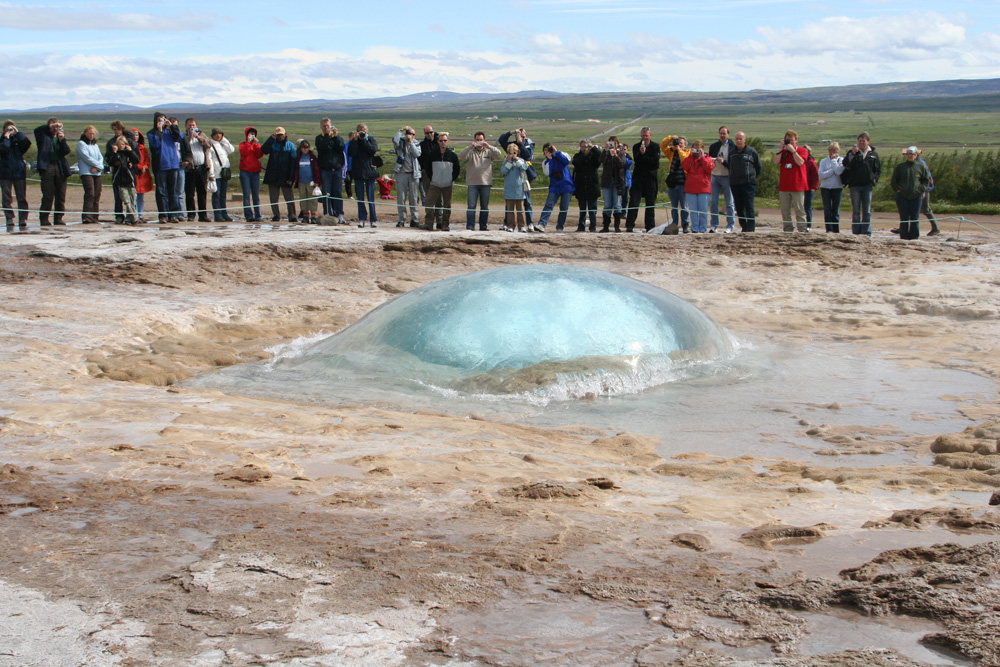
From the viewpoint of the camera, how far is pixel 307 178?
13.6 metres

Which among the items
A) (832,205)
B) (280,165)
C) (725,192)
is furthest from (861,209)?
(280,165)

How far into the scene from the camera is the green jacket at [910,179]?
1291 cm

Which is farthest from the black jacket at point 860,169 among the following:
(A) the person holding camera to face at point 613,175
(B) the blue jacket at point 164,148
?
(B) the blue jacket at point 164,148

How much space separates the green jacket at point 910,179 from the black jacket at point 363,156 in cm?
757

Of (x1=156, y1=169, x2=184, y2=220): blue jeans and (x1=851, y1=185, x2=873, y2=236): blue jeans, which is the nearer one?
(x1=851, y1=185, x2=873, y2=236): blue jeans

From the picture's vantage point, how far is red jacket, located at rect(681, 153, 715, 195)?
42.1ft

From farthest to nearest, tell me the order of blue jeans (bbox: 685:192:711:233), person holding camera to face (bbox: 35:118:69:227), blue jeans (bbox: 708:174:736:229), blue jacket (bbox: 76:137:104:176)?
blue jeans (bbox: 708:174:736:229), blue jeans (bbox: 685:192:711:233), blue jacket (bbox: 76:137:104:176), person holding camera to face (bbox: 35:118:69:227)

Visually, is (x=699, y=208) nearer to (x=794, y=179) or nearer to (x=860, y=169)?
(x=794, y=179)

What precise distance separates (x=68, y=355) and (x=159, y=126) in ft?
21.4

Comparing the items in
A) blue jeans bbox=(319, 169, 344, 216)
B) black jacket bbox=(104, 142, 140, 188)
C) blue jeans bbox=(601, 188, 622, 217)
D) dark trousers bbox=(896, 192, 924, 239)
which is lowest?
dark trousers bbox=(896, 192, 924, 239)

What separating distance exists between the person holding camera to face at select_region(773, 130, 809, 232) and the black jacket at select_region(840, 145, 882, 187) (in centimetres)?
57

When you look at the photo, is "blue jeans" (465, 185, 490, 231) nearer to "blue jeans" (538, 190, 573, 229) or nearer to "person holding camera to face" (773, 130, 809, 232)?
"blue jeans" (538, 190, 573, 229)

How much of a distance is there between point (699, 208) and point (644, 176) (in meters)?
0.98

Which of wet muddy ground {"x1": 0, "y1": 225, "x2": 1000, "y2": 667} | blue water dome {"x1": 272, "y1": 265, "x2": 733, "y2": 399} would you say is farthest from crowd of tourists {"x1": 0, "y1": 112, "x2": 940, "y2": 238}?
blue water dome {"x1": 272, "y1": 265, "x2": 733, "y2": 399}
